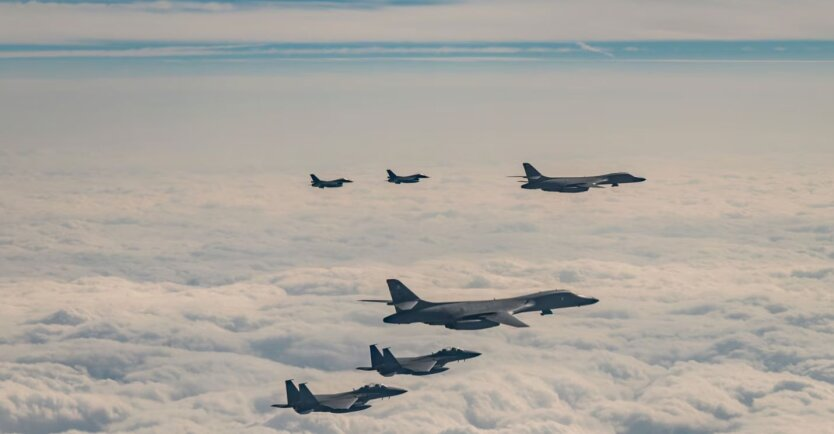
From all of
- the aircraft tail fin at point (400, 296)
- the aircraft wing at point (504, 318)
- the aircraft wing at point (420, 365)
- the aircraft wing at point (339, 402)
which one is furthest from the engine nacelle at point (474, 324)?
the aircraft wing at point (339, 402)

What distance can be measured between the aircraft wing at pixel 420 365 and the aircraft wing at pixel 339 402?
1147cm

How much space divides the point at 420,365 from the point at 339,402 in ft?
49.4

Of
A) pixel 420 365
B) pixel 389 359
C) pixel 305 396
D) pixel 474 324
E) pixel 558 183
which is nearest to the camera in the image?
pixel 474 324

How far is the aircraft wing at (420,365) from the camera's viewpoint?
130m

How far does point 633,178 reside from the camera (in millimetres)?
158000

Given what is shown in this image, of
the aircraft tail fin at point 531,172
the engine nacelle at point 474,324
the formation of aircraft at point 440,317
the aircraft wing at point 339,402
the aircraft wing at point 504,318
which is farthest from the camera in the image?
the aircraft tail fin at point 531,172

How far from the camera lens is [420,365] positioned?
131000 millimetres

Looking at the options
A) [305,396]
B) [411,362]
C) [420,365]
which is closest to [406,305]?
[420,365]

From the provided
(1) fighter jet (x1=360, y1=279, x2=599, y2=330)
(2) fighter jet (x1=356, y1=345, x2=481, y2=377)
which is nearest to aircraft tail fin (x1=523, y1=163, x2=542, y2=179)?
(1) fighter jet (x1=360, y1=279, x2=599, y2=330)

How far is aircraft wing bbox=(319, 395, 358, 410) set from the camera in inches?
5364

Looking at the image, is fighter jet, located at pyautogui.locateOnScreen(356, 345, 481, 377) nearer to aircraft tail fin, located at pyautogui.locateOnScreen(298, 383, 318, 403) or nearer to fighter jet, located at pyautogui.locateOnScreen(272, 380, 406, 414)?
fighter jet, located at pyautogui.locateOnScreen(272, 380, 406, 414)

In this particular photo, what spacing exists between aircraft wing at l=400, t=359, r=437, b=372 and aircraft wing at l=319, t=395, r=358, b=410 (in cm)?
1147

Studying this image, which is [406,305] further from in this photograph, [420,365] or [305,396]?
[305,396]

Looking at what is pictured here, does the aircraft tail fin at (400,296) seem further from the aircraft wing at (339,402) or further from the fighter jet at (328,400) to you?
the aircraft wing at (339,402)
